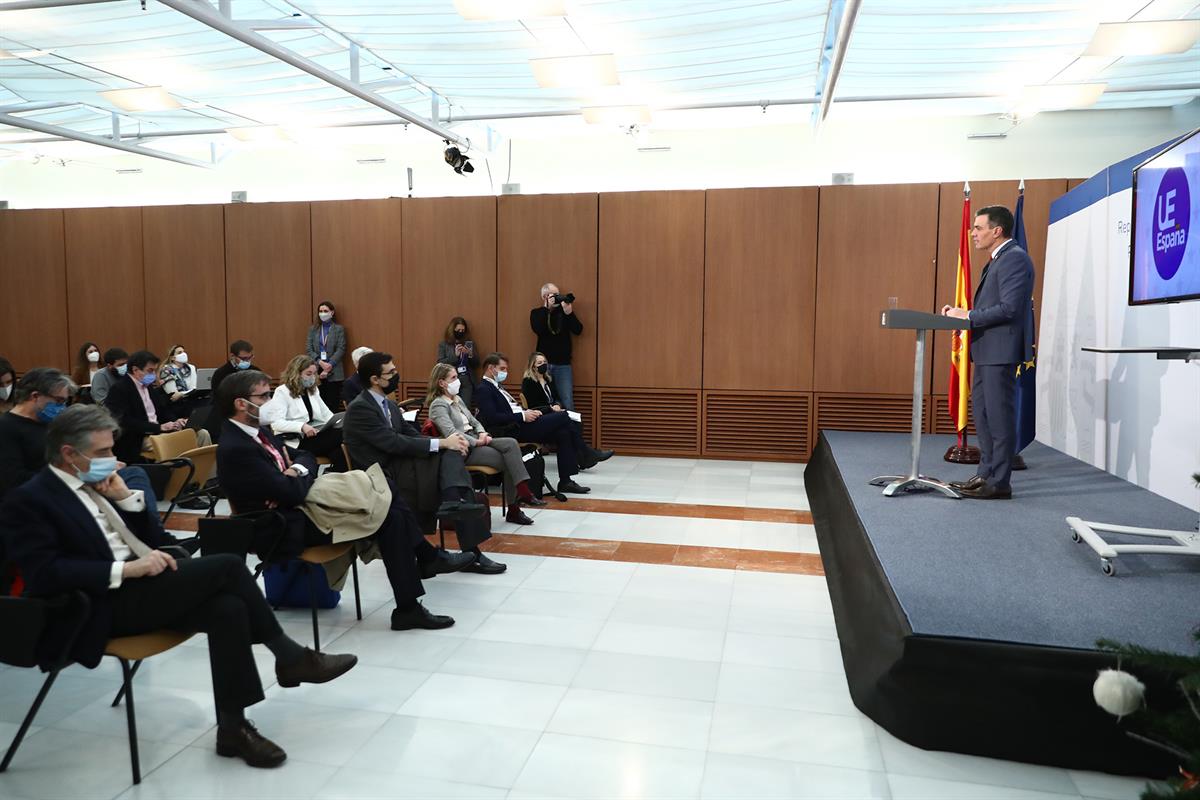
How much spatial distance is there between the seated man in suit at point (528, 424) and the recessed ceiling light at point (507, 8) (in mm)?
2491

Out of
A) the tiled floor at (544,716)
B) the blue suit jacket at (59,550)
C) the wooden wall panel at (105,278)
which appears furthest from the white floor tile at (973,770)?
the wooden wall panel at (105,278)

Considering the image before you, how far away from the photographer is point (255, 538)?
3.24 metres

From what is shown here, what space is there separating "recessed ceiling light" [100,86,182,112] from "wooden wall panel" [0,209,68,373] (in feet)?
11.4

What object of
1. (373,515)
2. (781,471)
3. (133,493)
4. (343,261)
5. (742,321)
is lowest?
(781,471)

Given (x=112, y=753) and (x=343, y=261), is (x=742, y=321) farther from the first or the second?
(x=112, y=753)

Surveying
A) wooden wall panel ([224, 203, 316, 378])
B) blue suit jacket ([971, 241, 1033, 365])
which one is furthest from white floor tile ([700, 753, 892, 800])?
wooden wall panel ([224, 203, 316, 378])

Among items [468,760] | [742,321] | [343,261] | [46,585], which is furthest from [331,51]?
[468,760]

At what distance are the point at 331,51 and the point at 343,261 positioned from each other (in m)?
2.71

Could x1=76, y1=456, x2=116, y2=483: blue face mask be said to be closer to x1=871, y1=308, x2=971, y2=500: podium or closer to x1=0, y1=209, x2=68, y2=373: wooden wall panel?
x1=871, y1=308, x2=971, y2=500: podium

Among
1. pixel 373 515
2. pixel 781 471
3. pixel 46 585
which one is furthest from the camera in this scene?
pixel 781 471

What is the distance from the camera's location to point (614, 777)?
8.10ft

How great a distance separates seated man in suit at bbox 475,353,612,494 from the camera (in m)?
6.16

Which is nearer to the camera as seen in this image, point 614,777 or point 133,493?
point 614,777

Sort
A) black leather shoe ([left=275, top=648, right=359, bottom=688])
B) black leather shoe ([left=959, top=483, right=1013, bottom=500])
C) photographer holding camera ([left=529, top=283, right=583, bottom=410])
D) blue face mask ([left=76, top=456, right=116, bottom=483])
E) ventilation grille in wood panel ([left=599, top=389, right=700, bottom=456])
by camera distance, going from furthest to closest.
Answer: ventilation grille in wood panel ([left=599, top=389, right=700, bottom=456])
photographer holding camera ([left=529, top=283, right=583, bottom=410])
black leather shoe ([left=959, top=483, right=1013, bottom=500])
black leather shoe ([left=275, top=648, right=359, bottom=688])
blue face mask ([left=76, top=456, right=116, bottom=483])
